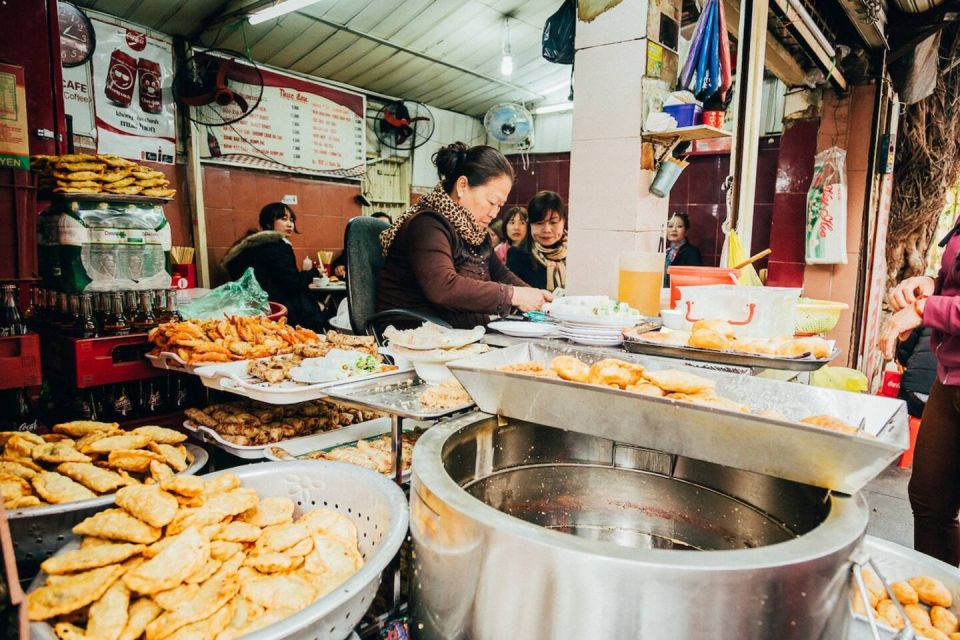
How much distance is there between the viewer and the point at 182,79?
5770 millimetres

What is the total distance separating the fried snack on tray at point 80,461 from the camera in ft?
3.93

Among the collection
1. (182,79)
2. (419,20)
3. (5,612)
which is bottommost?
(5,612)

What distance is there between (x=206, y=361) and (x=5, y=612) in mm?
1395

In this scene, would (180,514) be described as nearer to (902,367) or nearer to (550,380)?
(550,380)

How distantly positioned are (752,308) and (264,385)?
1.51 m

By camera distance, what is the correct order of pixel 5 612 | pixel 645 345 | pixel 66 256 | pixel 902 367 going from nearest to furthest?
pixel 5 612, pixel 645 345, pixel 66 256, pixel 902 367

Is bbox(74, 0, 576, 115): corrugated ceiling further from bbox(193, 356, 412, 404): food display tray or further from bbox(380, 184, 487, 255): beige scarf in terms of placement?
bbox(193, 356, 412, 404): food display tray

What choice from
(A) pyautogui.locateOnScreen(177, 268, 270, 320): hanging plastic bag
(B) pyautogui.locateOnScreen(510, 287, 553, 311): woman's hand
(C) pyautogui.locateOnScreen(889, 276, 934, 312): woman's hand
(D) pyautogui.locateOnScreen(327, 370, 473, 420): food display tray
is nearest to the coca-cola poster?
(A) pyautogui.locateOnScreen(177, 268, 270, 320): hanging plastic bag

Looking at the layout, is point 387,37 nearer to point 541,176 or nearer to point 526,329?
point 541,176

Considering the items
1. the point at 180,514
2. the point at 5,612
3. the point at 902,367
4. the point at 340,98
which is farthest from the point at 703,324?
the point at 340,98

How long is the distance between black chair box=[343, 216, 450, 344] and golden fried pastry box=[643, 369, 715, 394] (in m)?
1.81

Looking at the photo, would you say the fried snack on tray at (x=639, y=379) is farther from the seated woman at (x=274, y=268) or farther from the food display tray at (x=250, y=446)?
the seated woman at (x=274, y=268)

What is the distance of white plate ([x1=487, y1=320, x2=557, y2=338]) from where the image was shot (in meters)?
2.02

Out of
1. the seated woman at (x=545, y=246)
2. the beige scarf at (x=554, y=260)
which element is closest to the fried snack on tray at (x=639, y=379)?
the seated woman at (x=545, y=246)
